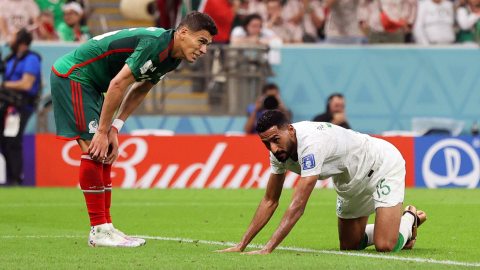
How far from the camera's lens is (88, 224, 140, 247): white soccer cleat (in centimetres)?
630

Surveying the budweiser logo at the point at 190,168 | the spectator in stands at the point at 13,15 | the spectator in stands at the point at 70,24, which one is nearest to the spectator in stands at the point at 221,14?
the spectator in stands at the point at 70,24

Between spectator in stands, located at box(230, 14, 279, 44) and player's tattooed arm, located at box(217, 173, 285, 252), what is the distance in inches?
398

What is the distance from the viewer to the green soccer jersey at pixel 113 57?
239 inches

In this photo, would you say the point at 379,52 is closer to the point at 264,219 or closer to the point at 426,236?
the point at 426,236

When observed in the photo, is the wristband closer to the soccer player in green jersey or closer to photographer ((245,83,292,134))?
the soccer player in green jersey

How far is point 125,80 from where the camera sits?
5926mm

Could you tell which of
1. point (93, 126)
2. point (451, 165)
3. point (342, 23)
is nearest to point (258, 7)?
point (342, 23)

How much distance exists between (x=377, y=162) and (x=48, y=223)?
417 cm

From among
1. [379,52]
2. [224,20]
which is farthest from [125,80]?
[379,52]

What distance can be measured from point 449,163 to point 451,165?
5cm

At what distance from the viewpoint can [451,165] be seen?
44.8 feet

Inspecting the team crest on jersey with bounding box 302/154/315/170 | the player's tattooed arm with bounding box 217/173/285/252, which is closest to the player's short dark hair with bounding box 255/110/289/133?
the team crest on jersey with bounding box 302/154/315/170

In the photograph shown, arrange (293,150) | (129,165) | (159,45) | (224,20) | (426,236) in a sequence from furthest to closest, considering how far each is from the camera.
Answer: (224,20) → (129,165) → (426,236) → (159,45) → (293,150)

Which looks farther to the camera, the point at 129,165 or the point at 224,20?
the point at 224,20
